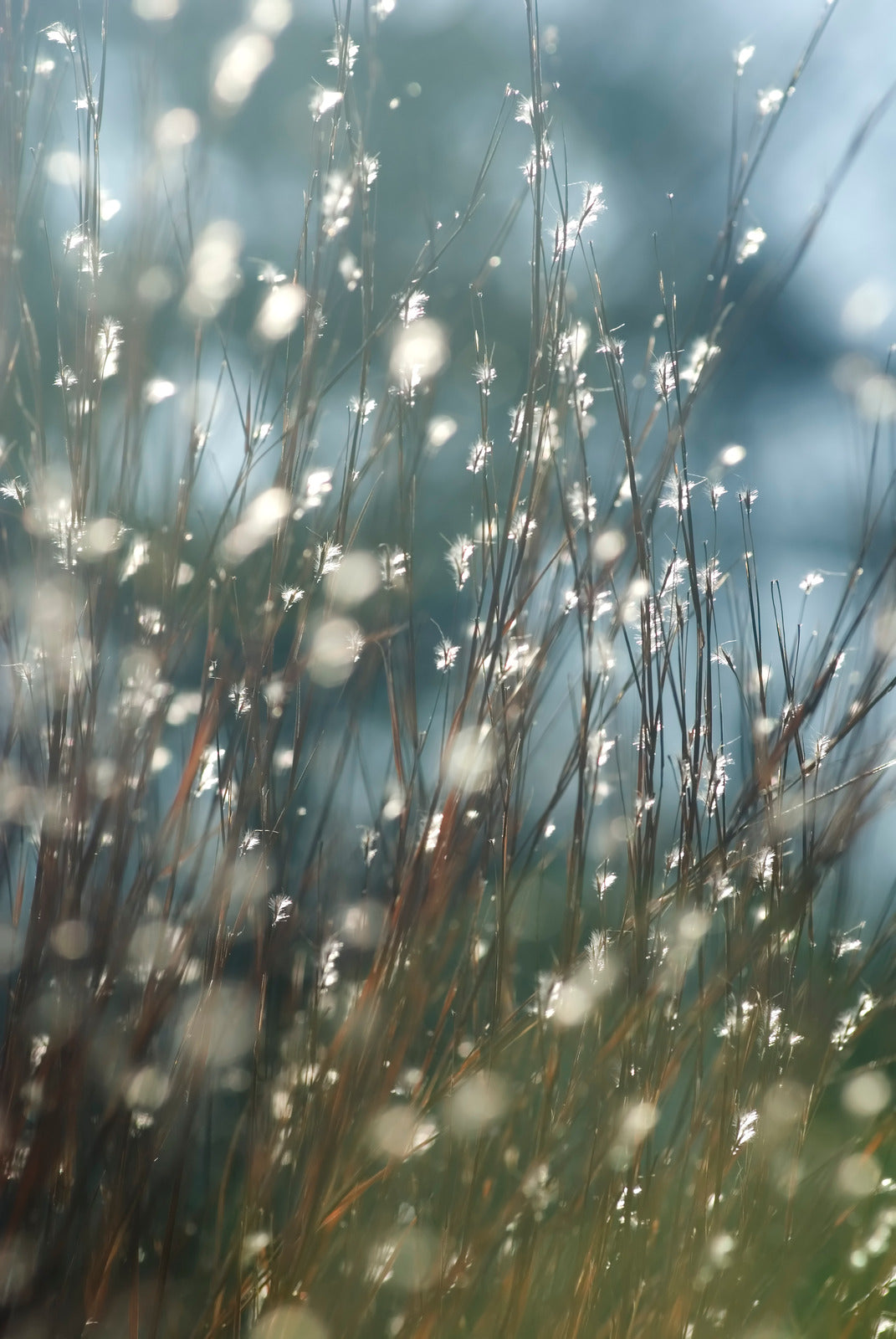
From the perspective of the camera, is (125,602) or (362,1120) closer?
(362,1120)

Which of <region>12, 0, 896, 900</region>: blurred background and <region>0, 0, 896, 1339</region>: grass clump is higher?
<region>12, 0, 896, 900</region>: blurred background

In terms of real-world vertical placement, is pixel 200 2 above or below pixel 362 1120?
above

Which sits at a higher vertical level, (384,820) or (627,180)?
(627,180)

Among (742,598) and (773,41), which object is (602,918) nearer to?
(742,598)

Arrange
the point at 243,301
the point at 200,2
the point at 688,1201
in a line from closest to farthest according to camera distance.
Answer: the point at 688,1201 < the point at 200,2 < the point at 243,301

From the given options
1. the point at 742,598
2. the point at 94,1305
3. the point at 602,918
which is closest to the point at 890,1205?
the point at 602,918

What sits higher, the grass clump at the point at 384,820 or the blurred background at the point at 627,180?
the blurred background at the point at 627,180

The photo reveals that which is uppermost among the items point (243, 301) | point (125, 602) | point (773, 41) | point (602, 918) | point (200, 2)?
point (243, 301)

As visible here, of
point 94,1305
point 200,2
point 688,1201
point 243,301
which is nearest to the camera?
point 94,1305
